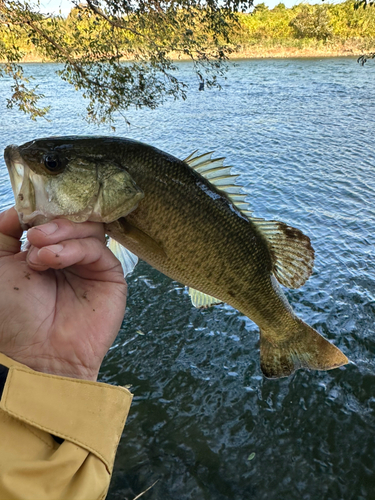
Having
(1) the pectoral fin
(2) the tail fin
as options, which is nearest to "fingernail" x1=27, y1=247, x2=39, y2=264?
(1) the pectoral fin

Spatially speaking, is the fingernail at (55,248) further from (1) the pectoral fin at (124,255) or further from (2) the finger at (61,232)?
(1) the pectoral fin at (124,255)

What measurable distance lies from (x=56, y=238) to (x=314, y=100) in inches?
759

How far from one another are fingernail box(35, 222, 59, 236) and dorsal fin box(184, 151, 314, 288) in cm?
96

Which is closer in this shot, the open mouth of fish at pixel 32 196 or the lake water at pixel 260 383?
the open mouth of fish at pixel 32 196

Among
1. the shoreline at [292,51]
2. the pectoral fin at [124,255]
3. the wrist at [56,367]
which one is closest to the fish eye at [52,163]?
the pectoral fin at [124,255]

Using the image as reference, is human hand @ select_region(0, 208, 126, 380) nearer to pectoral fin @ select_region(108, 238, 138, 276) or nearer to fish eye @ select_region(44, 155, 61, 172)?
fish eye @ select_region(44, 155, 61, 172)

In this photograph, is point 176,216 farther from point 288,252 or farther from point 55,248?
point 288,252

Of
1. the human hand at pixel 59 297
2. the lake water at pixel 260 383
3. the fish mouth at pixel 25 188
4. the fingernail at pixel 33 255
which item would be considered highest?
the fish mouth at pixel 25 188

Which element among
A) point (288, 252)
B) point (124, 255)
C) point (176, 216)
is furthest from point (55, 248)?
point (288, 252)

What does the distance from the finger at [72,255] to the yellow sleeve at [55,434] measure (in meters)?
0.45

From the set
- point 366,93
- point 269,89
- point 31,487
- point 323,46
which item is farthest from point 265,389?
point 323,46

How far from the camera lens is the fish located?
207 cm

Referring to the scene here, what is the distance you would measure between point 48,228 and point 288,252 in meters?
1.61

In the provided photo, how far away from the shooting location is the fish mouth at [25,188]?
1.97 meters
